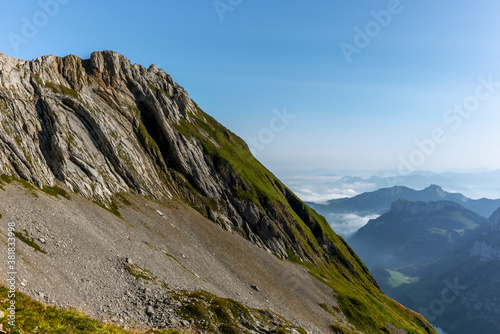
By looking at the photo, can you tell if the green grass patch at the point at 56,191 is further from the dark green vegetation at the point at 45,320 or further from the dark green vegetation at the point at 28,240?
the dark green vegetation at the point at 45,320

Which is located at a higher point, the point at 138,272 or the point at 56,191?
the point at 56,191

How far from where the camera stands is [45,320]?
18875 millimetres

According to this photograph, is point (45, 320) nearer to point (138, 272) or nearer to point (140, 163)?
point (138, 272)

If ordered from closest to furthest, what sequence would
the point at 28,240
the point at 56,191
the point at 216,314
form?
the point at 216,314
the point at 28,240
the point at 56,191

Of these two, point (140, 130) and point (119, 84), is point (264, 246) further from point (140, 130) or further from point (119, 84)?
point (119, 84)

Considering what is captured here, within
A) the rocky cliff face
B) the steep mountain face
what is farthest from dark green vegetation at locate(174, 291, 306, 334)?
the rocky cliff face

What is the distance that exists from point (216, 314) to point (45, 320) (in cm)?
2675

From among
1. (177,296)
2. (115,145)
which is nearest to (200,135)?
(115,145)

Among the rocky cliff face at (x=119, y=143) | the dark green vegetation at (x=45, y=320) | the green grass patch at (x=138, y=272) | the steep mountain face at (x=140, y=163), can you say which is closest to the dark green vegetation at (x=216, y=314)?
the steep mountain face at (x=140, y=163)

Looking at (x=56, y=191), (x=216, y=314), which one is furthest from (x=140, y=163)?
(x=216, y=314)

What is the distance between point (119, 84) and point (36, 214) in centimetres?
7281

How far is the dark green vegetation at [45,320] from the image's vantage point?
683 inches

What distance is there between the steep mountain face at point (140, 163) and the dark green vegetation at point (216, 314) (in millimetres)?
4277

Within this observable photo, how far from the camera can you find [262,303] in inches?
2653
